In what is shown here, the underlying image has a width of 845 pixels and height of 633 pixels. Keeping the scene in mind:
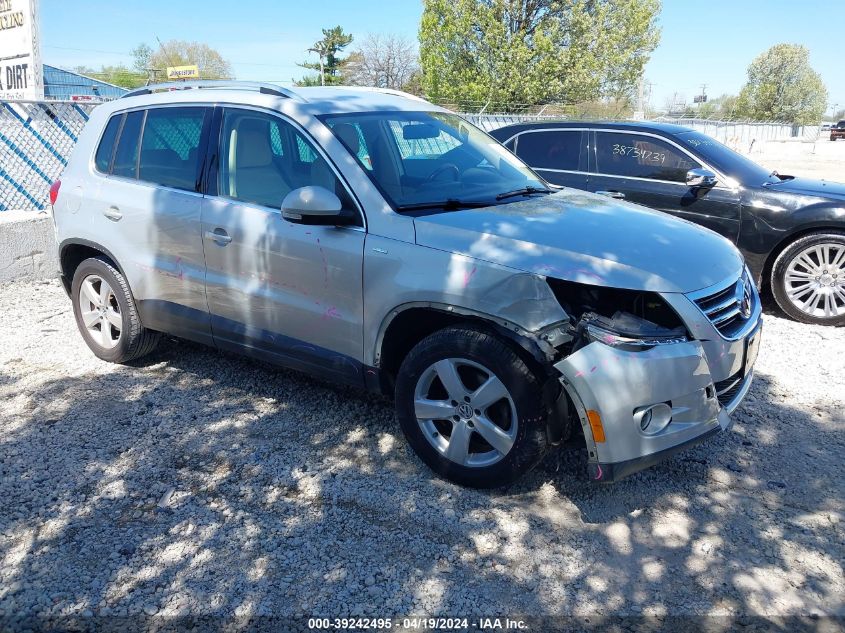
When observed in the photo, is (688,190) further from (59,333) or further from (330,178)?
(59,333)

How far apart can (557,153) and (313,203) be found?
4710 mm

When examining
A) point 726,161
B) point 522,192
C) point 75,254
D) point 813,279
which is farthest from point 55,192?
point 813,279

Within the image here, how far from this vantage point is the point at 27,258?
7613 mm

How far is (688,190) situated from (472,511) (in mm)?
4688

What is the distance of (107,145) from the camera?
4984 millimetres

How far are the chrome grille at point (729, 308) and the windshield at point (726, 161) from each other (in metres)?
3.50

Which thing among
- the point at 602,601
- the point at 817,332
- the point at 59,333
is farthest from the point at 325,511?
the point at 817,332

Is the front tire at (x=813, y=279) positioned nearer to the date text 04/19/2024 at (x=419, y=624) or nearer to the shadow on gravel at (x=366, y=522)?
the shadow on gravel at (x=366, y=522)

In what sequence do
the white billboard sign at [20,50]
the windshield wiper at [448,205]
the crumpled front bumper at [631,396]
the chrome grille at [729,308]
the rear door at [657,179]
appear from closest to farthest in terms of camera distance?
the crumpled front bumper at [631,396], the chrome grille at [729,308], the windshield wiper at [448,205], the rear door at [657,179], the white billboard sign at [20,50]

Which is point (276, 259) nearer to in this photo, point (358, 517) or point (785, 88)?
point (358, 517)

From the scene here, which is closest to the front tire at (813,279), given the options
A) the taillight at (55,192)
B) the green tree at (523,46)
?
the taillight at (55,192)

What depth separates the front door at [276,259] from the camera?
149 inches

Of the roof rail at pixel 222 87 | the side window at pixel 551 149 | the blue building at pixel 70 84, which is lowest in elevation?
the side window at pixel 551 149

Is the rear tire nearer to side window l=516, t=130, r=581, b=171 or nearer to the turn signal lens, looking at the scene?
the turn signal lens
